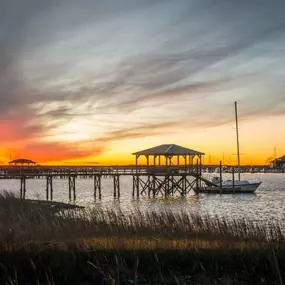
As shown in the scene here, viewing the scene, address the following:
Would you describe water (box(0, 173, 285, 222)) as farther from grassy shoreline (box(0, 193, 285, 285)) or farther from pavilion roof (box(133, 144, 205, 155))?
grassy shoreline (box(0, 193, 285, 285))

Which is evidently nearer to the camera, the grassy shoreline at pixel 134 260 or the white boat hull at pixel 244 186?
the grassy shoreline at pixel 134 260

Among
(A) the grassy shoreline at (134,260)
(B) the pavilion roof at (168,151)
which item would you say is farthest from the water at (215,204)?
(A) the grassy shoreline at (134,260)

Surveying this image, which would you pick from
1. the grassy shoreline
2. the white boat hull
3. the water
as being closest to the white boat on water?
the white boat hull

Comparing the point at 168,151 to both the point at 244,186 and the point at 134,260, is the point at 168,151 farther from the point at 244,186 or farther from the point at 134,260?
the point at 134,260

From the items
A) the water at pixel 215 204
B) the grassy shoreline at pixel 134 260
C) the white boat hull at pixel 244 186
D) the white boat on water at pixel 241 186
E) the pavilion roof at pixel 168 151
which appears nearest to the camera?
the grassy shoreline at pixel 134 260

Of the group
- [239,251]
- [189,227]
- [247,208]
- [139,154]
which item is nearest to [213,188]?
[139,154]

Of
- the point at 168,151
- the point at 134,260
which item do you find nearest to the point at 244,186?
the point at 168,151

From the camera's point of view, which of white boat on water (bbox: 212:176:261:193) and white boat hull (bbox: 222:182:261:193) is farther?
white boat hull (bbox: 222:182:261:193)

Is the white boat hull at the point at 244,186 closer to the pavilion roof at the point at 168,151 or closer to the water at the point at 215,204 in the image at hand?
the water at the point at 215,204

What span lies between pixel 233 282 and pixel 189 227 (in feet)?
20.1

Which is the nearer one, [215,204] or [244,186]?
[215,204]

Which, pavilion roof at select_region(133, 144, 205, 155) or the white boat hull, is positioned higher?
pavilion roof at select_region(133, 144, 205, 155)

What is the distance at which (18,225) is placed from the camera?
15859 millimetres

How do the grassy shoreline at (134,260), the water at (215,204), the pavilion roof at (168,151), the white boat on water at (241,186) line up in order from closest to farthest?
the grassy shoreline at (134,260), the water at (215,204), the pavilion roof at (168,151), the white boat on water at (241,186)
